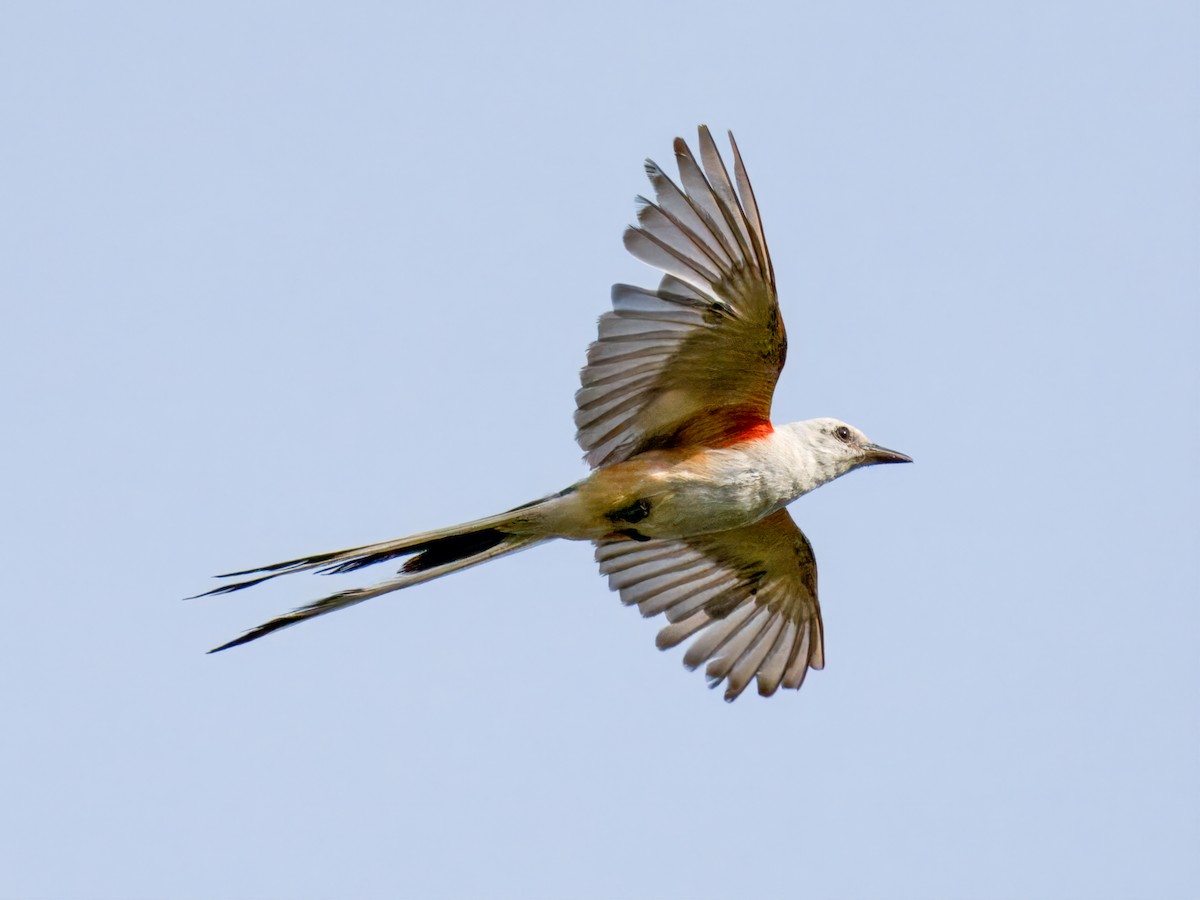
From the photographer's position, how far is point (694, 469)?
839cm

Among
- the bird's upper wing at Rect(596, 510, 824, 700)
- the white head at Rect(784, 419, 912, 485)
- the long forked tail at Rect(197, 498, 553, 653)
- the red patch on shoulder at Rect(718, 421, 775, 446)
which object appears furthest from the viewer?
the bird's upper wing at Rect(596, 510, 824, 700)

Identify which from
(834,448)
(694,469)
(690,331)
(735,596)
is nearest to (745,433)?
(694,469)

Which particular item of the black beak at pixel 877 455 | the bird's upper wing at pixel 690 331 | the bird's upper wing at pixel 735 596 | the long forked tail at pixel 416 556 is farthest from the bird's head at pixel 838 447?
the long forked tail at pixel 416 556

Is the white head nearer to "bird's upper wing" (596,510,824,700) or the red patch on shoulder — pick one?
the red patch on shoulder

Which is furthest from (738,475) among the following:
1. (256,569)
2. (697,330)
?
(256,569)

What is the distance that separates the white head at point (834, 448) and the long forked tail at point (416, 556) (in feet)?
5.32

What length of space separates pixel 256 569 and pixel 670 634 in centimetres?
339

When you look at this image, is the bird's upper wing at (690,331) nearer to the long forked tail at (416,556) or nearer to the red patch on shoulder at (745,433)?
the red patch on shoulder at (745,433)

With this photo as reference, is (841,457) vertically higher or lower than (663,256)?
lower

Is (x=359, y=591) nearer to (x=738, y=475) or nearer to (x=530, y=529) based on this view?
(x=530, y=529)

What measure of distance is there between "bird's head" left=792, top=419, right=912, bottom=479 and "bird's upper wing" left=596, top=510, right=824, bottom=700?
625mm

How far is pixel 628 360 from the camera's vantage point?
803 cm

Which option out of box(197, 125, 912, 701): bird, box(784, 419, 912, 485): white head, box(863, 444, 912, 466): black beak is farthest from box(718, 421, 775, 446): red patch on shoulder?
box(863, 444, 912, 466): black beak

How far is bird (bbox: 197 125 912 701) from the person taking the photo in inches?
294
